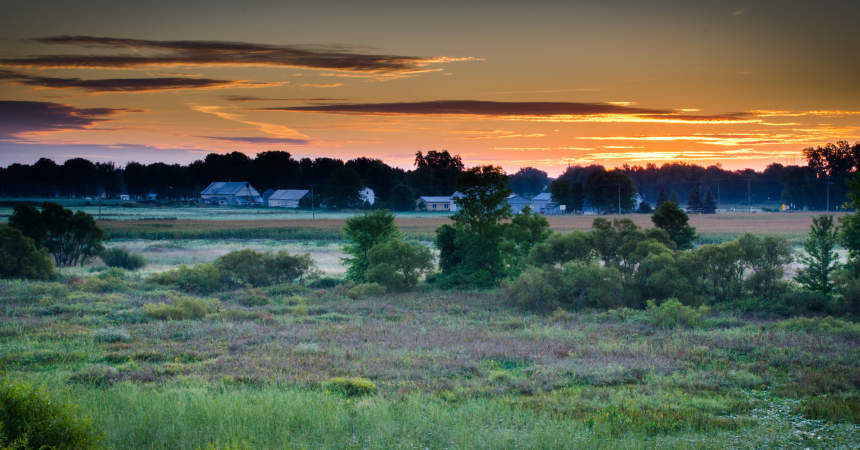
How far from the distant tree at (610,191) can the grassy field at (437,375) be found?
112 metres

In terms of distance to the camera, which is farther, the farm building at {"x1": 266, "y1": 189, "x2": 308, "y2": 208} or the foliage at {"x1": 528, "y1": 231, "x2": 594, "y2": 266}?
the farm building at {"x1": 266, "y1": 189, "x2": 308, "y2": 208}

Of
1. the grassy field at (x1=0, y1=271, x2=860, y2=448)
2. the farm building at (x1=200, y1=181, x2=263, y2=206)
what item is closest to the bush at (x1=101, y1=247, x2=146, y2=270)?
the grassy field at (x1=0, y1=271, x2=860, y2=448)

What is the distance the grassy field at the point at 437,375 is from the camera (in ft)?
31.9

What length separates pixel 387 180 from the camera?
520 feet

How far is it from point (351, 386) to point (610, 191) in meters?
125

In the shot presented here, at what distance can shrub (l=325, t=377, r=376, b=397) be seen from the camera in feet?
41.0

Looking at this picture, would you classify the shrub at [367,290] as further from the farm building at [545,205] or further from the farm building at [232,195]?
the farm building at [232,195]

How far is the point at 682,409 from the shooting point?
37.1 ft

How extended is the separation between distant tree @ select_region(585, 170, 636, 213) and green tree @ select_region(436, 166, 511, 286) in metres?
100

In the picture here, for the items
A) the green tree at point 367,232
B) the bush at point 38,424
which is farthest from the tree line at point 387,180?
the bush at point 38,424

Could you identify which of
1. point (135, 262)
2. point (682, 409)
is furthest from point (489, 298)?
point (135, 262)

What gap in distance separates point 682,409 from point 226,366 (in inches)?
386

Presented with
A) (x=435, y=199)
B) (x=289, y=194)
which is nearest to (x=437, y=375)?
(x=435, y=199)

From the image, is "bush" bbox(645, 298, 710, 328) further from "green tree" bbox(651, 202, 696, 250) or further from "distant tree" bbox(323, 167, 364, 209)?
"distant tree" bbox(323, 167, 364, 209)
